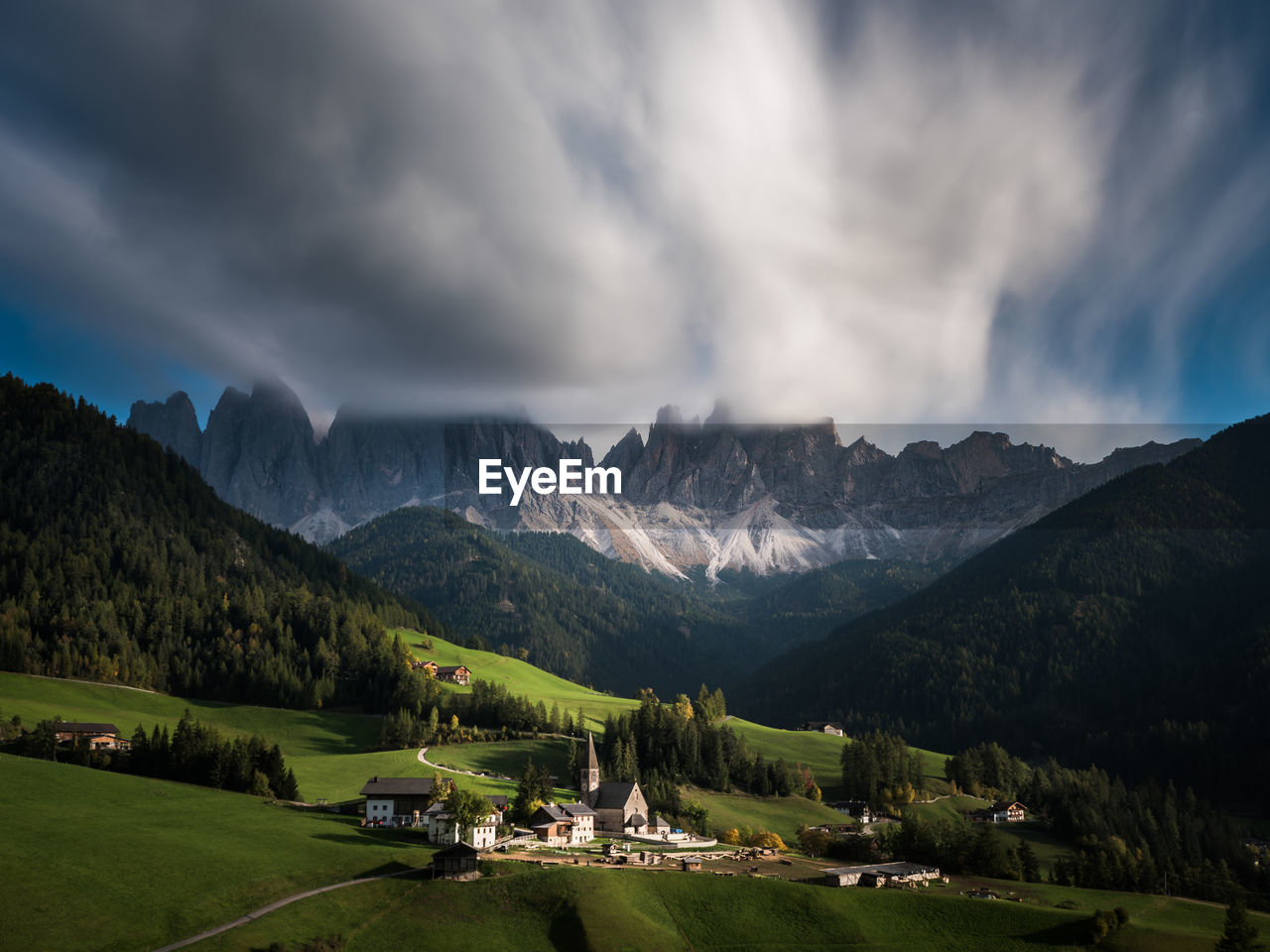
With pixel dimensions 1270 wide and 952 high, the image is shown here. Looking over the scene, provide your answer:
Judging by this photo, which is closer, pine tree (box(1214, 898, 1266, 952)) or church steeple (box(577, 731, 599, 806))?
pine tree (box(1214, 898, 1266, 952))

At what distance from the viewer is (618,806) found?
102m

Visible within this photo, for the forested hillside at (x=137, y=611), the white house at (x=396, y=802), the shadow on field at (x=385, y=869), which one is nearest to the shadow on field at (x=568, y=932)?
the shadow on field at (x=385, y=869)

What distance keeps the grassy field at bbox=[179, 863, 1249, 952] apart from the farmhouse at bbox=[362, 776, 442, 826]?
80.5 feet

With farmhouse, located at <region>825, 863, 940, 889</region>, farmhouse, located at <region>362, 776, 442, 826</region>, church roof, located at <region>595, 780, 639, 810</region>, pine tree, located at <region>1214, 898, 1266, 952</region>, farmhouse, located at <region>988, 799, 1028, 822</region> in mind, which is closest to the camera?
pine tree, located at <region>1214, 898, 1266, 952</region>

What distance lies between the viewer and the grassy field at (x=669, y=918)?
61.1m

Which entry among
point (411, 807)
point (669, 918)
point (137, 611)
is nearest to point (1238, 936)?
point (669, 918)

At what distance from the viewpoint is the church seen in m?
101

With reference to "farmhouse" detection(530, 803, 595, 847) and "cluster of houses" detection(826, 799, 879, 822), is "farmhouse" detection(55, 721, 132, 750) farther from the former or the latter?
"cluster of houses" detection(826, 799, 879, 822)

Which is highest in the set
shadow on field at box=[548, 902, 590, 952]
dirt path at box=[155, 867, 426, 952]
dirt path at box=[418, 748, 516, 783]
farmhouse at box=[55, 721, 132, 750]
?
farmhouse at box=[55, 721, 132, 750]

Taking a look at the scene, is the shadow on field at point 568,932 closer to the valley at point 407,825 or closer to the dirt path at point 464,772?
the valley at point 407,825

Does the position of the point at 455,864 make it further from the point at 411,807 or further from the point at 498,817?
the point at 411,807

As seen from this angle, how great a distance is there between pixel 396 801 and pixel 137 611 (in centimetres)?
9944

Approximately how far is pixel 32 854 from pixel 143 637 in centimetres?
11409

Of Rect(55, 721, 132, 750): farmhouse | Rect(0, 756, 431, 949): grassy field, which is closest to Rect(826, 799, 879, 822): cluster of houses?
Rect(0, 756, 431, 949): grassy field
